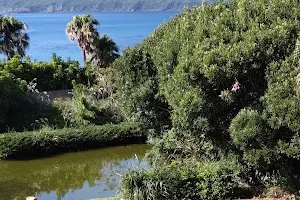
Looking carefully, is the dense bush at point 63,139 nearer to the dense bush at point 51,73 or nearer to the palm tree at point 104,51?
the dense bush at point 51,73

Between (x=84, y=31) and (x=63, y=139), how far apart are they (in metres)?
15.0

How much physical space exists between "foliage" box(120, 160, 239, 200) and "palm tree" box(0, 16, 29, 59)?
2612 cm

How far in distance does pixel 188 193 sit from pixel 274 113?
2.86 meters

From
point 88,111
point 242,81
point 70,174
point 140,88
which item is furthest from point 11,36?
point 242,81

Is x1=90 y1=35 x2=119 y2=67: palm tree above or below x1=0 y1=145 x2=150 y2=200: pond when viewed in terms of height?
above

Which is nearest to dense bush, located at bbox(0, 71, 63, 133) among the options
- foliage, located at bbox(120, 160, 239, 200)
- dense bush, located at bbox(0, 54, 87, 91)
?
dense bush, located at bbox(0, 54, 87, 91)

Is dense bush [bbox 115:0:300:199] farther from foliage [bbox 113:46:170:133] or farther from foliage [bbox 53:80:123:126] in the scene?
foliage [bbox 53:80:123:126]

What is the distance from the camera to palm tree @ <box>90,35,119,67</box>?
34219 mm

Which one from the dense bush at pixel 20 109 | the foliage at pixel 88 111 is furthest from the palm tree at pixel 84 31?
the dense bush at pixel 20 109

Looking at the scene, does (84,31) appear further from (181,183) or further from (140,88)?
(181,183)

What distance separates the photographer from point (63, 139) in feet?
71.1

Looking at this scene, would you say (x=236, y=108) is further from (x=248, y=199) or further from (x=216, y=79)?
(x=248, y=199)

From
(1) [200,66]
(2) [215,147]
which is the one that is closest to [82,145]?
(2) [215,147]

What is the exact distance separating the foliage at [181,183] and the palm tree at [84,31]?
24.0 meters
